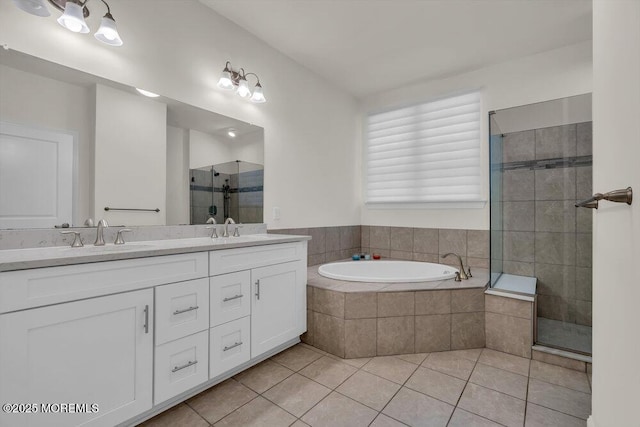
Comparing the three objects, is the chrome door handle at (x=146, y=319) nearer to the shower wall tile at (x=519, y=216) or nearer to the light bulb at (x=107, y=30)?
the light bulb at (x=107, y=30)

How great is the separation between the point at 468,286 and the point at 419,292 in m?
0.43

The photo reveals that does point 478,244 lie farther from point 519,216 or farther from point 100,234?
point 100,234

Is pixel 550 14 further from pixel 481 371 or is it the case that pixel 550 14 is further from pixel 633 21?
pixel 481 371

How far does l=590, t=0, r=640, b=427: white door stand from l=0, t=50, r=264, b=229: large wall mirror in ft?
6.99

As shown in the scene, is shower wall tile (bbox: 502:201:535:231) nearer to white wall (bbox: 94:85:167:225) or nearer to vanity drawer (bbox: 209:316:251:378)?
vanity drawer (bbox: 209:316:251:378)

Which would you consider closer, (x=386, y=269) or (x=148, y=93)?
(x=148, y=93)

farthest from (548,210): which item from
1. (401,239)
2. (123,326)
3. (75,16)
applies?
(75,16)

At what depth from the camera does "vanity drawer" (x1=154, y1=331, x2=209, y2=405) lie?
4.58 feet

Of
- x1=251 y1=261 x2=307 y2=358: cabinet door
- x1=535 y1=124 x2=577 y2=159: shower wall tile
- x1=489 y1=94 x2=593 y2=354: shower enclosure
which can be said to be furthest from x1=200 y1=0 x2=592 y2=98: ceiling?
x1=251 y1=261 x2=307 y2=358: cabinet door

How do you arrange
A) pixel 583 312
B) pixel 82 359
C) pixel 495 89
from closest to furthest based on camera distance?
1. pixel 82 359
2. pixel 583 312
3. pixel 495 89

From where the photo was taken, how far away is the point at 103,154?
167cm

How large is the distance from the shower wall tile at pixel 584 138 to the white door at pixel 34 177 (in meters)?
3.38

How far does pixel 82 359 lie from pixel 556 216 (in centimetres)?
310

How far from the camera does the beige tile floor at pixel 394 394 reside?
1.48 metres
